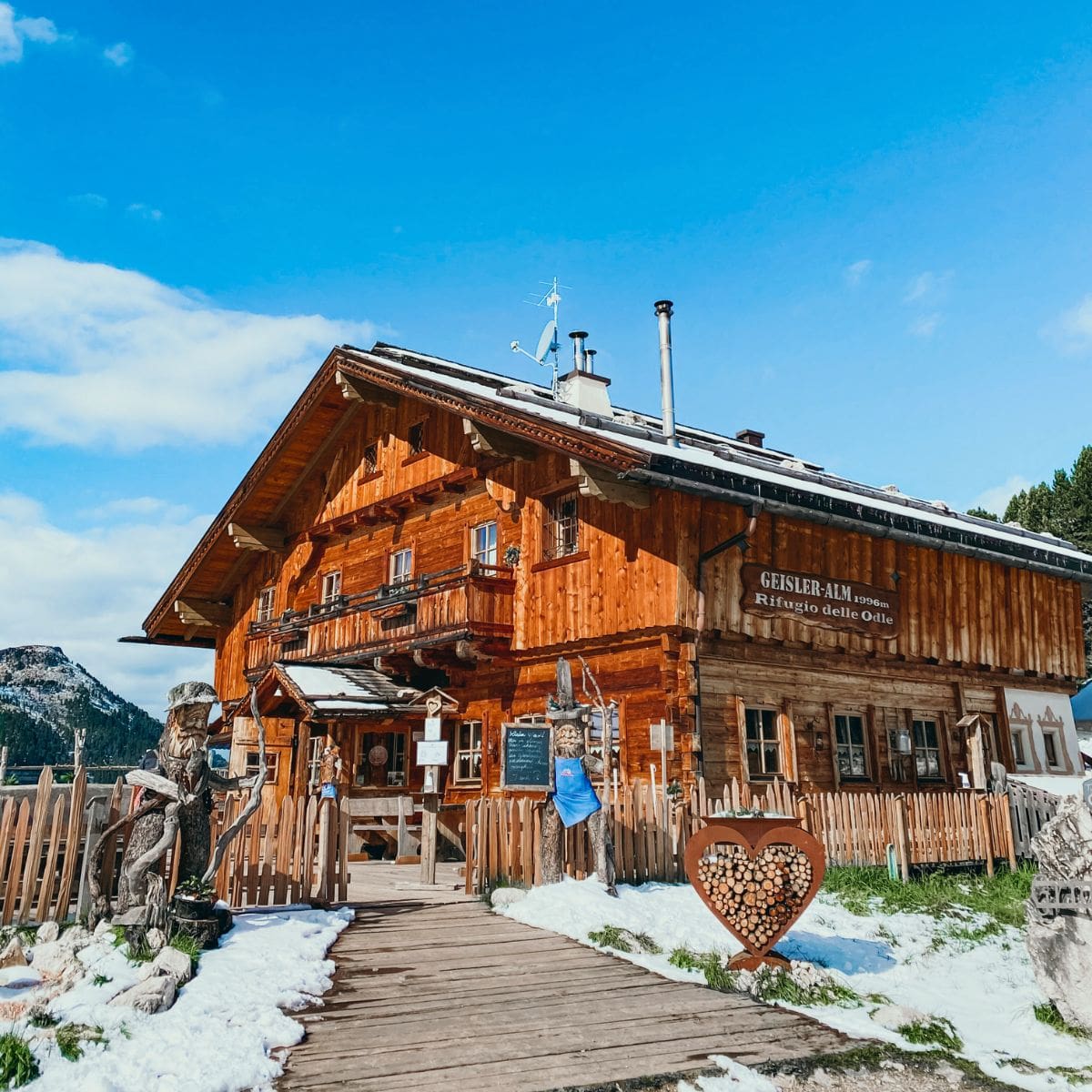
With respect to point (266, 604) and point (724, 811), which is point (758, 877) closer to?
point (724, 811)

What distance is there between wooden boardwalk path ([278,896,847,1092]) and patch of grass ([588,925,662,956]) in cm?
29

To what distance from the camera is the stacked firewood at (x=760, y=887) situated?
9.05m

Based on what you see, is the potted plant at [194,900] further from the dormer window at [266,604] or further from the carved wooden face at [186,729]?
the dormer window at [266,604]

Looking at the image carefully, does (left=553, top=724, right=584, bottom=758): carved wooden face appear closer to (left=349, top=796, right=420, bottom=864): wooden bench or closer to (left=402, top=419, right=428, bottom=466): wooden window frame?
(left=349, top=796, right=420, bottom=864): wooden bench

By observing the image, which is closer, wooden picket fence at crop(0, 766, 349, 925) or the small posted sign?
wooden picket fence at crop(0, 766, 349, 925)

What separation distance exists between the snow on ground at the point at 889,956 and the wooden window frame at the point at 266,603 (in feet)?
57.3

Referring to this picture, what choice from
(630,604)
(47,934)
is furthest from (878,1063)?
(630,604)

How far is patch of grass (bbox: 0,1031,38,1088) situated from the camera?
5.85 metres

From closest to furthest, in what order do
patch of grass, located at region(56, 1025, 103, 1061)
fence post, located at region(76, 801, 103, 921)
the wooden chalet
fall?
patch of grass, located at region(56, 1025, 103, 1061) < fence post, located at region(76, 801, 103, 921) < the wooden chalet

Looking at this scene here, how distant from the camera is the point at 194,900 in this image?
8.80 metres

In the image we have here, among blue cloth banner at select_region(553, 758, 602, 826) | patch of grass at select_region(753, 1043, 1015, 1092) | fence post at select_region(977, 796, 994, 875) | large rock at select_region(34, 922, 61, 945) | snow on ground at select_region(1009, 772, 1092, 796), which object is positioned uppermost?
snow on ground at select_region(1009, 772, 1092, 796)

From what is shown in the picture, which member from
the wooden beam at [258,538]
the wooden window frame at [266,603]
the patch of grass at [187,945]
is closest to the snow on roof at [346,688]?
the wooden window frame at [266,603]

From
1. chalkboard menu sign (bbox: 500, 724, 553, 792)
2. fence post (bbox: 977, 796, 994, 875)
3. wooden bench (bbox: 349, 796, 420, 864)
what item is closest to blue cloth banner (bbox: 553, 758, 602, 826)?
chalkboard menu sign (bbox: 500, 724, 553, 792)

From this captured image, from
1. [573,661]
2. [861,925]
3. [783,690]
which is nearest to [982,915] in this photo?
[861,925]
